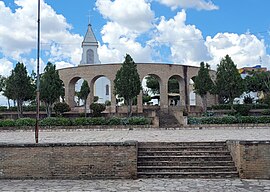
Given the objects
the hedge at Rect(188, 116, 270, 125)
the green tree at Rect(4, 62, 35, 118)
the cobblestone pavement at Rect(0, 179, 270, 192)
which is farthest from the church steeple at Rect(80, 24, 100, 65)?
the cobblestone pavement at Rect(0, 179, 270, 192)

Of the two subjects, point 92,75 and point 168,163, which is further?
point 92,75

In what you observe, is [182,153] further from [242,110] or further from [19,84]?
[19,84]

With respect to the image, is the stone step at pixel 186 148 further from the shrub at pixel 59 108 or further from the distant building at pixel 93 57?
the distant building at pixel 93 57

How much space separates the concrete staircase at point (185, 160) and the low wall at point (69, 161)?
1.94 feet

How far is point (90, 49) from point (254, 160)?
148 feet

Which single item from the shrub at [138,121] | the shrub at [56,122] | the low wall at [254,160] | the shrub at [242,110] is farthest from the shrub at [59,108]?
the low wall at [254,160]

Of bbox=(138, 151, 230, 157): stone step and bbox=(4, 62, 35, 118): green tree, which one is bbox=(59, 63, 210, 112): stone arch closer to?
bbox=(4, 62, 35, 118): green tree

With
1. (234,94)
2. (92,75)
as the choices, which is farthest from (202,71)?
(92,75)

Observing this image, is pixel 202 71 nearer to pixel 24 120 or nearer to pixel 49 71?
pixel 49 71

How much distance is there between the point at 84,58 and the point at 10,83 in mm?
26186

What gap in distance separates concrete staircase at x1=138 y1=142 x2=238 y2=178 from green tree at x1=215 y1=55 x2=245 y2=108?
17.1m

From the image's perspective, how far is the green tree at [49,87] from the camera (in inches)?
969

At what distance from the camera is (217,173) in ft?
26.5

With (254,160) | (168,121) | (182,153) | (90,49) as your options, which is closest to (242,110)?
(168,121)
